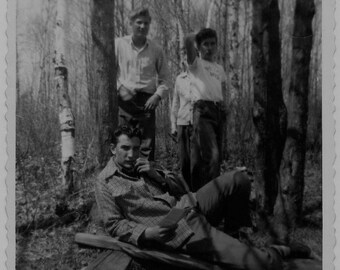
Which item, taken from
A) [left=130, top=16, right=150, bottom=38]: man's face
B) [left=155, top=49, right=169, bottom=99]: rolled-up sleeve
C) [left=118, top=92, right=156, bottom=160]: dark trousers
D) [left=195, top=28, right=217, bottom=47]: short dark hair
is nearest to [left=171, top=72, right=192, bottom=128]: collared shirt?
[left=155, top=49, right=169, bottom=99]: rolled-up sleeve

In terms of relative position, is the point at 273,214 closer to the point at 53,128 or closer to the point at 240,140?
the point at 240,140

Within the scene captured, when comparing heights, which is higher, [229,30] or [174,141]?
[229,30]

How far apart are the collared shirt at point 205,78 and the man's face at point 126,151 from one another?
0.71 metres

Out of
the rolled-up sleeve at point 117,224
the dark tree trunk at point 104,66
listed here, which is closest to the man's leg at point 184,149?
the dark tree trunk at point 104,66

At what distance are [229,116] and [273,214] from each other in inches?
37.2

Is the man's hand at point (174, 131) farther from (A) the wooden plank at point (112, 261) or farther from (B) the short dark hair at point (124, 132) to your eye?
(A) the wooden plank at point (112, 261)

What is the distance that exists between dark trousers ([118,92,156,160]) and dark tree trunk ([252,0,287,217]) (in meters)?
0.92

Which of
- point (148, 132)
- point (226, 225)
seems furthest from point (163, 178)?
point (226, 225)

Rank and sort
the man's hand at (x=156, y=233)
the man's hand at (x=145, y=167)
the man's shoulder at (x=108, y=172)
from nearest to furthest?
1. the man's hand at (x=156, y=233)
2. the man's shoulder at (x=108, y=172)
3. the man's hand at (x=145, y=167)

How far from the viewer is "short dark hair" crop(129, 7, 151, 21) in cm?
470

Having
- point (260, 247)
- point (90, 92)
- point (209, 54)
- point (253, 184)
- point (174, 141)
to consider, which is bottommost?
point (260, 247)

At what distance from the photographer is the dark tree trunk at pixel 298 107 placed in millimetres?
4887

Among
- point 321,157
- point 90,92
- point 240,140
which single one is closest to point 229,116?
point 240,140

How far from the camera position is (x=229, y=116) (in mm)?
4812
